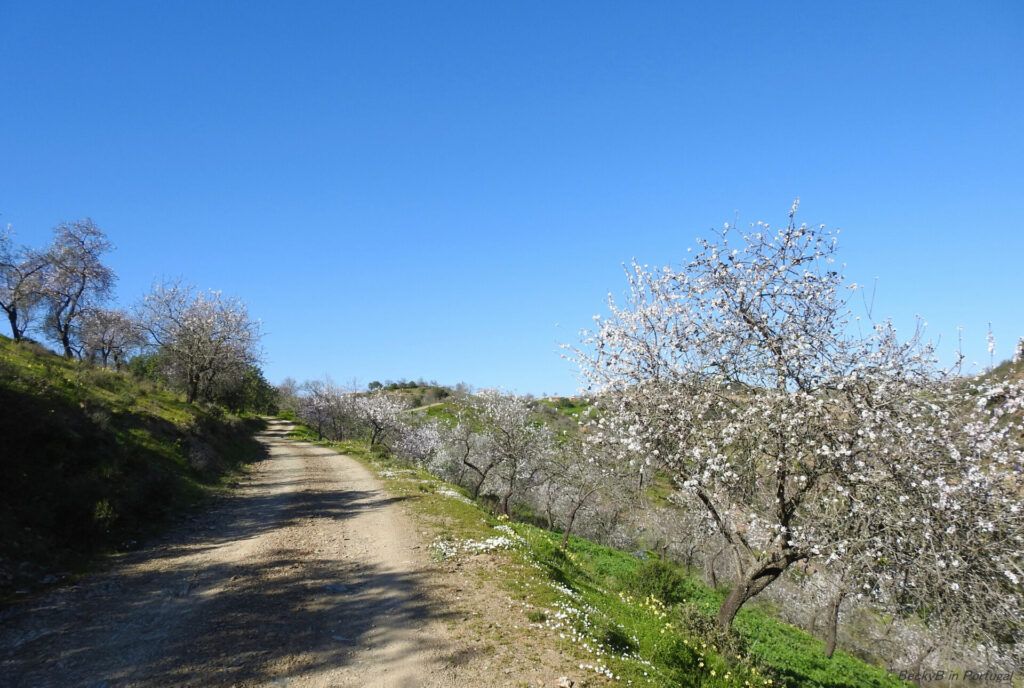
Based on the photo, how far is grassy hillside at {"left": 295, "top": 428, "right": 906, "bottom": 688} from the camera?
9055 mm

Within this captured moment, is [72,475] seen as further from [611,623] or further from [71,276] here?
[71,276]

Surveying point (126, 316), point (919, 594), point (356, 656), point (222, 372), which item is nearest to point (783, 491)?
point (919, 594)

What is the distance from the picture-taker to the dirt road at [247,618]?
24.6ft

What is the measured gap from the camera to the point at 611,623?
10430 mm

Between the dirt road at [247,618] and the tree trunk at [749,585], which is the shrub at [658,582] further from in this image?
the dirt road at [247,618]

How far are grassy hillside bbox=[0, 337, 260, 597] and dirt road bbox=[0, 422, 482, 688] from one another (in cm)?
112

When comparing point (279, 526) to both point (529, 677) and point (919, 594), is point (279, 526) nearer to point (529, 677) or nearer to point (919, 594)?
point (529, 677)

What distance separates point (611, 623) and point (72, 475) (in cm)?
1447

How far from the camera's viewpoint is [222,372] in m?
45.7

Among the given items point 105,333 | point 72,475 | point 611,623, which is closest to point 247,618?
point 611,623

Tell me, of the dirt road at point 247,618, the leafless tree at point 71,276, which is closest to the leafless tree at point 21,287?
the leafless tree at point 71,276

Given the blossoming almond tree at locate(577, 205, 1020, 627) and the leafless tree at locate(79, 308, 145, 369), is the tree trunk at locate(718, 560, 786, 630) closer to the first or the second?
the blossoming almond tree at locate(577, 205, 1020, 627)

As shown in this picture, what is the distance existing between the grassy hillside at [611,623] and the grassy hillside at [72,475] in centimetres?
824

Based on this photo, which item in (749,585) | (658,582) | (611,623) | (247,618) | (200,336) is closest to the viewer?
(247,618)
